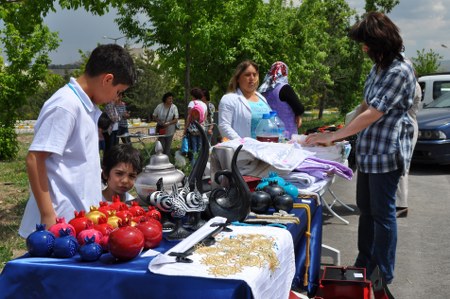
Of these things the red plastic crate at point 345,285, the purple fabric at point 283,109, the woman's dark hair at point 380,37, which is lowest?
the red plastic crate at point 345,285

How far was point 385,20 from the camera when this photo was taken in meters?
3.42

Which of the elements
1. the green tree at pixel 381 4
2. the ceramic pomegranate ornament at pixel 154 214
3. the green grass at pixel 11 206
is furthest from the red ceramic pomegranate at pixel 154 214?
the green tree at pixel 381 4

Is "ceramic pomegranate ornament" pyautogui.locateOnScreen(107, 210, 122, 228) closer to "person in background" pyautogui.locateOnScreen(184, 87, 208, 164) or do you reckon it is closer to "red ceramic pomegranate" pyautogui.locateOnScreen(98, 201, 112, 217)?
"red ceramic pomegranate" pyautogui.locateOnScreen(98, 201, 112, 217)

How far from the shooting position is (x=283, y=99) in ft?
17.3

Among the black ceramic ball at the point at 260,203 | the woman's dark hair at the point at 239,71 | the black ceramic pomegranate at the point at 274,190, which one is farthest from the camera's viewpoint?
the woman's dark hair at the point at 239,71

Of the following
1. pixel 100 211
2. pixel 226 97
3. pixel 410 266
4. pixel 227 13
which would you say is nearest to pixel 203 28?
pixel 227 13

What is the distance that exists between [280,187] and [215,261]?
1138mm

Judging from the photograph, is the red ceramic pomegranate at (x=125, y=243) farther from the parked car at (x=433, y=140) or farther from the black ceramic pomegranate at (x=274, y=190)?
the parked car at (x=433, y=140)

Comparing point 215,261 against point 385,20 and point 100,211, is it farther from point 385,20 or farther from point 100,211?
point 385,20

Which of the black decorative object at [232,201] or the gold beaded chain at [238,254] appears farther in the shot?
the black decorative object at [232,201]

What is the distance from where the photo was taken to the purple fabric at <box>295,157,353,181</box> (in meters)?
3.80

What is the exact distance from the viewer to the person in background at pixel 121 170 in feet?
9.42

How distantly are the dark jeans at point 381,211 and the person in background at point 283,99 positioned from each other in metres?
1.52

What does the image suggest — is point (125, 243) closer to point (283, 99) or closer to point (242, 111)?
→ point (242, 111)
